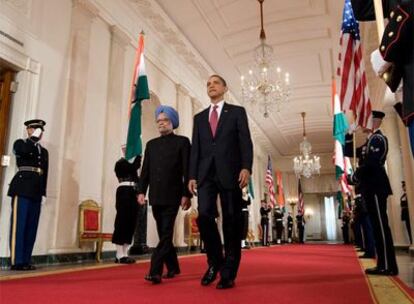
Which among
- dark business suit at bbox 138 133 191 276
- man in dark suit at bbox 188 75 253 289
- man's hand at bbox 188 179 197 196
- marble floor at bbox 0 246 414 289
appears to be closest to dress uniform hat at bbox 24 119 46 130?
marble floor at bbox 0 246 414 289

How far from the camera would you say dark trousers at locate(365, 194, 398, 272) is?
3.41 m

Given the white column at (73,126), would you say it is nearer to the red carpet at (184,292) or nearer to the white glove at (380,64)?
the red carpet at (184,292)

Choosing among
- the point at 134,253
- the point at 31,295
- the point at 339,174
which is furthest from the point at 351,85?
the point at 339,174

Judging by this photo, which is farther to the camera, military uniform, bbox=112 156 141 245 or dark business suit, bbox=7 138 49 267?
military uniform, bbox=112 156 141 245

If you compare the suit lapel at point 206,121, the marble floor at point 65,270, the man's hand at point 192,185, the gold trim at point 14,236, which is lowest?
the marble floor at point 65,270

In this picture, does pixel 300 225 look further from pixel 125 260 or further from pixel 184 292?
pixel 184 292

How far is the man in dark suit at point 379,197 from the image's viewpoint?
3.42 metres

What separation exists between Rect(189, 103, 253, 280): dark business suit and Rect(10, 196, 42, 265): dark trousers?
2.54 m

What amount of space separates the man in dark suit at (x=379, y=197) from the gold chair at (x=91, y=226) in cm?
412

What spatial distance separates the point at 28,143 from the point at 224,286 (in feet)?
10.3

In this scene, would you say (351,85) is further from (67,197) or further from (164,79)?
(164,79)

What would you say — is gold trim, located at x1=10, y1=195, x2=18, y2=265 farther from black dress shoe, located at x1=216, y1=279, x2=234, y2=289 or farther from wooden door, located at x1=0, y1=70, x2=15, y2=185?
black dress shoe, located at x1=216, y1=279, x2=234, y2=289

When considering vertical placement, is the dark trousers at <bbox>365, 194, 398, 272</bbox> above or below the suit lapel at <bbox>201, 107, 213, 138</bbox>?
below

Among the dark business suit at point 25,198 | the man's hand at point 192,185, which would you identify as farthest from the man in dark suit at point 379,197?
the dark business suit at point 25,198
